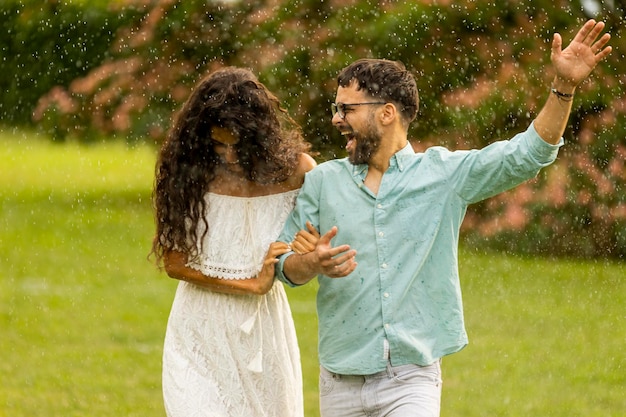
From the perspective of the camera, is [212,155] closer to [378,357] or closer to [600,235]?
[378,357]

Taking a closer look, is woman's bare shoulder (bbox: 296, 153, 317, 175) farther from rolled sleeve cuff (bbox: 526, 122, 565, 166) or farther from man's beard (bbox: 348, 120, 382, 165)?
rolled sleeve cuff (bbox: 526, 122, 565, 166)

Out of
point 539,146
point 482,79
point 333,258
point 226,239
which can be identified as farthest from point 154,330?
point 539,146

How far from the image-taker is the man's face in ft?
13.3

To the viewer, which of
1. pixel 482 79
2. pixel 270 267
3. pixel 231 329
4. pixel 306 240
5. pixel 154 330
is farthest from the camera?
pixel 482 79

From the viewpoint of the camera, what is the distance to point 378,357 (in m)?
3.90

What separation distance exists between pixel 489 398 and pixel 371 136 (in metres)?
3.83

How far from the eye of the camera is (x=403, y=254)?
13.0 feet

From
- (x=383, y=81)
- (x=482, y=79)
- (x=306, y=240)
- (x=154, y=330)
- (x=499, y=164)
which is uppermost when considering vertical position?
(x=482, y=79)

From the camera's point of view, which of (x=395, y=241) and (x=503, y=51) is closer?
(x=395, y=241)

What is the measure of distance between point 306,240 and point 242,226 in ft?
1.14

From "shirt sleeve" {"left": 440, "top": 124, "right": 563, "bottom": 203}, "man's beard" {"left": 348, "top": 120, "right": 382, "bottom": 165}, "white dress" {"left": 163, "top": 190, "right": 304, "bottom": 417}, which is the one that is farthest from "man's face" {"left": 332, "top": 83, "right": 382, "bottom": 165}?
"white dress" {"left": 163, "top": 190, "right": 304, "bottom": 417}

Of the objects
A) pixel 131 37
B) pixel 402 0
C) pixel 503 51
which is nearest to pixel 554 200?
pixel 503 51

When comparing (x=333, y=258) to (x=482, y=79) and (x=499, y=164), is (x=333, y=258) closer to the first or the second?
(x=499, y=164)

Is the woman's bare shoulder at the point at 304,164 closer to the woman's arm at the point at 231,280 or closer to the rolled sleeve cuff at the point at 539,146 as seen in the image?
the woman's arm at the point at 231,280
